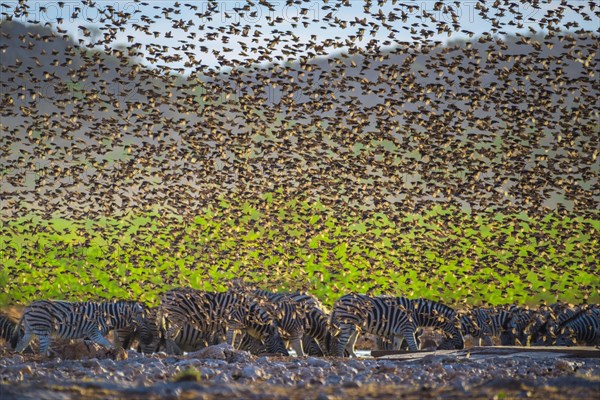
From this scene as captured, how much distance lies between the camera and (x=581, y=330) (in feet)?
→ 90.6

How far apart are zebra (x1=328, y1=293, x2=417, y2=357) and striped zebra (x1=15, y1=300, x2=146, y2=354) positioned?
5742mm

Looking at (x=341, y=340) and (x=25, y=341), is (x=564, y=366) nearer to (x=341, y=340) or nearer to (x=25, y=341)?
(x=341, y=340)

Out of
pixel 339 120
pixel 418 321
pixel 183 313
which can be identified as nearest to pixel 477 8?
pixel 339 120

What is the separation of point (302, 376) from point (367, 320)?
1191cm

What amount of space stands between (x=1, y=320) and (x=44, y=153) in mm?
6495

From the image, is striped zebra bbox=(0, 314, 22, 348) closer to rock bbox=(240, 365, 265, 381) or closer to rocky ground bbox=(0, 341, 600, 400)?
rocky ground bbox=(0, 341, 600, 400)

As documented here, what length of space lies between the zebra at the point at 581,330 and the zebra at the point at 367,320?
466 cm

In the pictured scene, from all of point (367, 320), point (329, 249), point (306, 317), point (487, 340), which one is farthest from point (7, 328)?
point (487, 340)

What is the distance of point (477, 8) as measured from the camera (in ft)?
76.2

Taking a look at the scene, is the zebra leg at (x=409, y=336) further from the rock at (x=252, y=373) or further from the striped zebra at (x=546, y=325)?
the rock at (x=252, y=373)

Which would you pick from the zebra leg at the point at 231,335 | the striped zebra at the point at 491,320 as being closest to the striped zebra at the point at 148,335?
the zebra leg at the point at 231,335

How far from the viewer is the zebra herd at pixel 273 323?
2552 centimetres

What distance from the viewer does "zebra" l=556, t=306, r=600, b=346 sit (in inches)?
1084

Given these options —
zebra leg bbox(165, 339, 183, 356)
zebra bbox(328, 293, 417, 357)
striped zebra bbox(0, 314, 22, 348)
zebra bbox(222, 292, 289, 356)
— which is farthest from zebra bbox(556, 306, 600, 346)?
striped zebra bbox(0, 314, 22, 348)
